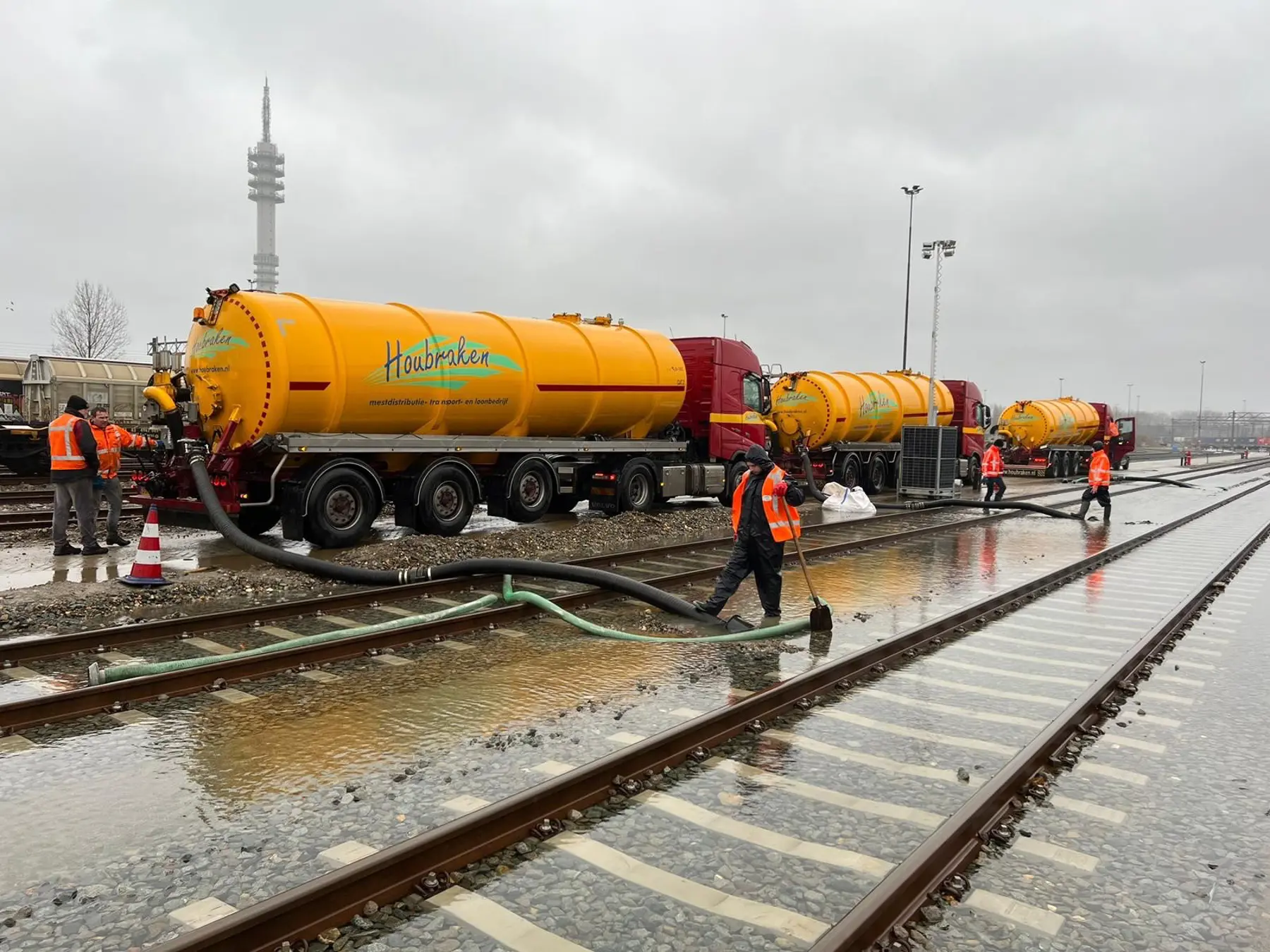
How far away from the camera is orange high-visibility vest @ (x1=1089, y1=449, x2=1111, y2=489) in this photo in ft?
59.1

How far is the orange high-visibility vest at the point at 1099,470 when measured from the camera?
1800cm

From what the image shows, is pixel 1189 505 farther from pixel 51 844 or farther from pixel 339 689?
pixel 51 844

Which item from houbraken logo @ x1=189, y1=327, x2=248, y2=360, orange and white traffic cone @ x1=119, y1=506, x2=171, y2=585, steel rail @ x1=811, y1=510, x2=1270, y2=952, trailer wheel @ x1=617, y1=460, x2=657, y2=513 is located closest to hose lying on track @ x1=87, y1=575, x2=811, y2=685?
steel rail @ x1=811, y1=510, x2=1270, y2=952

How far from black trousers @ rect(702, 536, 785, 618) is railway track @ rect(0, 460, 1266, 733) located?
4.58 ft

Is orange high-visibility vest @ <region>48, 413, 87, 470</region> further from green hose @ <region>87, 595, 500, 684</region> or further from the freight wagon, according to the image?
the freight wagon

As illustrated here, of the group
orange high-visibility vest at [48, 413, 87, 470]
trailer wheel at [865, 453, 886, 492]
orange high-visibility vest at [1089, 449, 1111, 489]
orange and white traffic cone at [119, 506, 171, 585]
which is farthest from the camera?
trailer wheel at [865, 453, 886, 492]

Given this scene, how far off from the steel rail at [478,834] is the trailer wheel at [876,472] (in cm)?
1840

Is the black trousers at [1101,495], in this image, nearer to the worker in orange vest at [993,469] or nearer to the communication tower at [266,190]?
the worker in orange vest at [993,469]

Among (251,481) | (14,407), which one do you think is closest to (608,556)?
(251,481)

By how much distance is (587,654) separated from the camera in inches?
270

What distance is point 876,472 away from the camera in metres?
24.5

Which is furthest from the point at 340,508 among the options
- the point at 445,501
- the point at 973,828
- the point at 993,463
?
the point at 993,463

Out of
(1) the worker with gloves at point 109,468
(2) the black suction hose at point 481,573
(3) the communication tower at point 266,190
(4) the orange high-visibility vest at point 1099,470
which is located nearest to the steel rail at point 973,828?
(2) the black suction hose at point 481,573

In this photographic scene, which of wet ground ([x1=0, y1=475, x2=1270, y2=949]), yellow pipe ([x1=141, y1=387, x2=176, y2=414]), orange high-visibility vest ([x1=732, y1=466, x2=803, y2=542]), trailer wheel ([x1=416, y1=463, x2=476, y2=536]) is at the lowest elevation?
wet ground ([x1=0, y1=475, x2=1270, y2=949])
